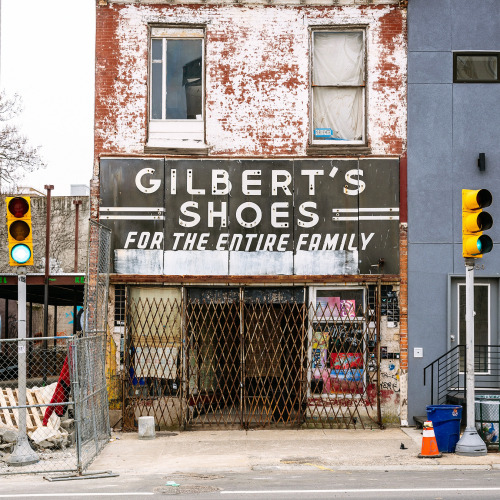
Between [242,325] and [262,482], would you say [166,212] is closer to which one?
[242,325]

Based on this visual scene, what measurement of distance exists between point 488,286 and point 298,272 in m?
3.70

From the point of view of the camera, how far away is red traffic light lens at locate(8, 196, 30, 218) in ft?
37.2

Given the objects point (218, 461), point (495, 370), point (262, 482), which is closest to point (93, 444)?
point (218, 461)

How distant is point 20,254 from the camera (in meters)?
11.5

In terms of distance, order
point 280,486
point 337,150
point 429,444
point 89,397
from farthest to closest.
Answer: point 337,150 < point 89,397 < point 429,444 < point 280,486

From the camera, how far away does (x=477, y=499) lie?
8766 mm

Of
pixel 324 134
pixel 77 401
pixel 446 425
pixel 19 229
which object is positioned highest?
pixel 324 134

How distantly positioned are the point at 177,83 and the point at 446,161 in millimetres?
5508

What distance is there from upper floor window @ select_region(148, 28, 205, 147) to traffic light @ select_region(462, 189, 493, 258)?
18.8 feet

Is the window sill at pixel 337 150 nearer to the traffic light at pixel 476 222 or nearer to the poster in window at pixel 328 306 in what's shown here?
the poster in window at pixel 328 306

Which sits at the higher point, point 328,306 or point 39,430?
point 328,306

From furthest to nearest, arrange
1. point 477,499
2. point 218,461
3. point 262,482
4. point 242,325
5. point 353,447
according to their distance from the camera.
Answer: point 242,325
point 353,447
point 218,461
point 262,482
point 477,499

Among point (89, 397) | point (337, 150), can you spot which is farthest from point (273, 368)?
point (337, 150)

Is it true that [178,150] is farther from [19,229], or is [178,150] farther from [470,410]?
[470,410]
